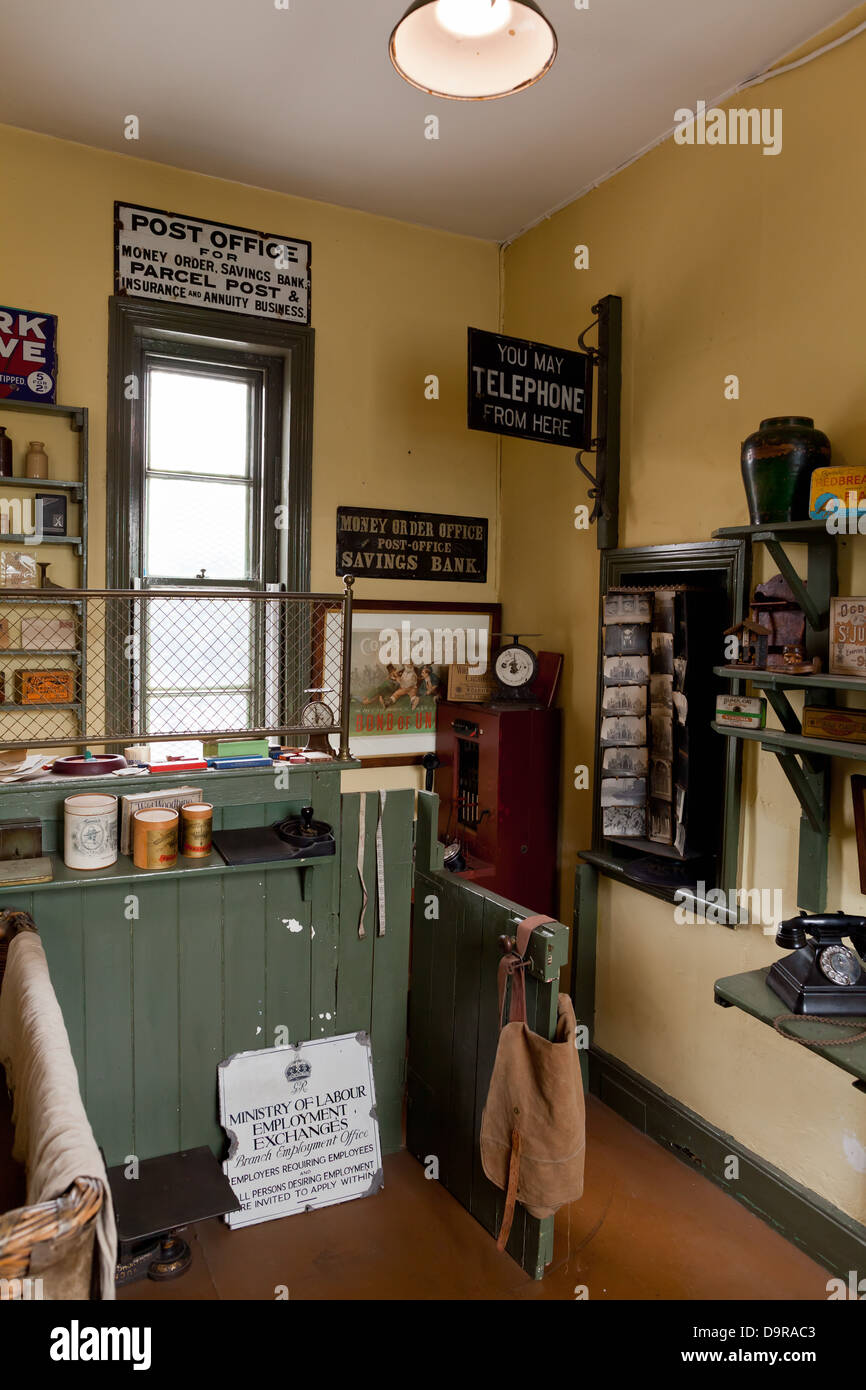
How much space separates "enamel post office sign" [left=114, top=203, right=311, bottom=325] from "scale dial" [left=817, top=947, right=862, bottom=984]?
3.12 metres

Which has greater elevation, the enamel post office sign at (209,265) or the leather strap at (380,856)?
the enamel post office sign at (209,265)

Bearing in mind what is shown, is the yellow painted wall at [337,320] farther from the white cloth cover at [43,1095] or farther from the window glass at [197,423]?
the white cloth cover at [43,1095]

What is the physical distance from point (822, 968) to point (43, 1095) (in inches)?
65.9

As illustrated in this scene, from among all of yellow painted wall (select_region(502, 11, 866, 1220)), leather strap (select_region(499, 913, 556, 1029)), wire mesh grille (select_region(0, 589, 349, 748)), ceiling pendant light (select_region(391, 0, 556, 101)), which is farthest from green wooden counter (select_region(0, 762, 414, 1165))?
ceiling pendant light (select_region(391, 0, 556, 101))

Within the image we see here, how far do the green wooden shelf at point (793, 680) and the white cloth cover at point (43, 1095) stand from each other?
1901mm

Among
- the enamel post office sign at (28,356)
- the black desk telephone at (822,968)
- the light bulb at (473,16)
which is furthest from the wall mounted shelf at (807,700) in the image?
the enamel post office sign at (28,356)

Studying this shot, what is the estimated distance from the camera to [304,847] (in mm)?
2455

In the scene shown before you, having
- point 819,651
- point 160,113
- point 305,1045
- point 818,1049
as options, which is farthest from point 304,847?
point 160,113

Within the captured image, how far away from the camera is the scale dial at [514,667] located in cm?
Answer: 366

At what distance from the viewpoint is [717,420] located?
9.53 feet

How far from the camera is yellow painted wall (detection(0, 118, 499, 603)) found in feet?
10.6

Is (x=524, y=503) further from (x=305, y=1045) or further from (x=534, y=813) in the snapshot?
(x=305, y=1045)

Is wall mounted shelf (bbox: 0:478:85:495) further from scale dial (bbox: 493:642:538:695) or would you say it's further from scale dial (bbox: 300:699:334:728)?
scale dial (bbox: 493:642:538:695)

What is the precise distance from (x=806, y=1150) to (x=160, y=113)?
402cm
